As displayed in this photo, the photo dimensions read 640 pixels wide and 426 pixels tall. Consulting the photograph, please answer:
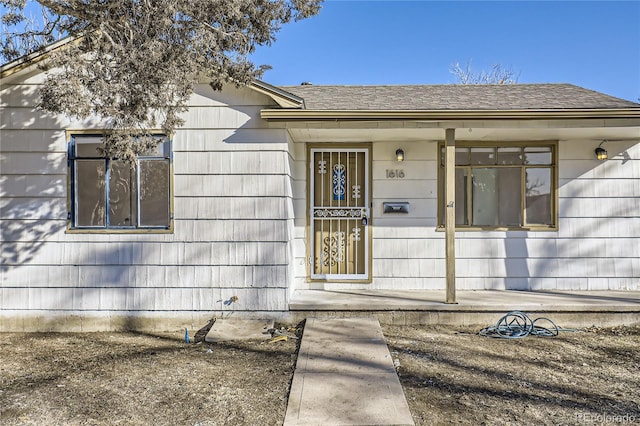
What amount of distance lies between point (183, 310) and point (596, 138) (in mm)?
5829

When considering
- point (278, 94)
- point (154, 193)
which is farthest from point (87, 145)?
point (278, 94)

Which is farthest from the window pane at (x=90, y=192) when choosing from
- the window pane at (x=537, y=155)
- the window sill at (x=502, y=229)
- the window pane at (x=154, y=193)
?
the window pane at (x=537, y=155)

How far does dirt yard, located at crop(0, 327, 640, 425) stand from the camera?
9.60 ft

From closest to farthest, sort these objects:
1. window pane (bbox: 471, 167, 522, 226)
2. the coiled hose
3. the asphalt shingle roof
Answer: the coiled hose → the asphalt shingle roof → window pane (bbox: 471, 167, 522, 226)

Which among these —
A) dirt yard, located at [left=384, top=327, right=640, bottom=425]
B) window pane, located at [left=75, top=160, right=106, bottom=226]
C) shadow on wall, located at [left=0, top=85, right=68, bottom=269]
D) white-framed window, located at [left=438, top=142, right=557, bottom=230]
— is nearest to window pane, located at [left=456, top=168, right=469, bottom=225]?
white-framed window, located at [left=438, top=142, right=557, bottom=230]

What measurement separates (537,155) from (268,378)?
4763 millimetres

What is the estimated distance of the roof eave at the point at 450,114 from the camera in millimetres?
4855

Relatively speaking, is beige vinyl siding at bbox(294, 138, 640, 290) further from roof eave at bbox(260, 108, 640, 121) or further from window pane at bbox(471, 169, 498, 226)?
roof eave at bbox(260, 108, 640, 121)

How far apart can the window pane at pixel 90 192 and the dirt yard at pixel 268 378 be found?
53.7 inches

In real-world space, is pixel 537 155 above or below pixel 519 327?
above

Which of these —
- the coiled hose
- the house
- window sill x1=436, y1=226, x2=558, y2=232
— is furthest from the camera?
window sill x1=436, y1=226, x2=558, y2=232

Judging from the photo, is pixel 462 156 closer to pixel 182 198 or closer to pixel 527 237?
pixel 527 237

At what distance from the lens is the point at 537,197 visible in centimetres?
597

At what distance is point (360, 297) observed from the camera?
544cm
